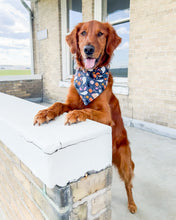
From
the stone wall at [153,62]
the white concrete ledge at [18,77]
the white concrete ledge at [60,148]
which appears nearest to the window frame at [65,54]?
the white concrete ledge at [18,77]

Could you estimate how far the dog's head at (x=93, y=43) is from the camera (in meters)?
1.53

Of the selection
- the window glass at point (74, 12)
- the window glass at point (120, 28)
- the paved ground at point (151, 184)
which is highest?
the window glass at point (74, 12)

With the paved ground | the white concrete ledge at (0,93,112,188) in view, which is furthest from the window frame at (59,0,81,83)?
the white concrete ledge at (0,93,112,188)

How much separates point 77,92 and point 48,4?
20.1 feet

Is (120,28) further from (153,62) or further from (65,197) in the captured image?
(65,197)

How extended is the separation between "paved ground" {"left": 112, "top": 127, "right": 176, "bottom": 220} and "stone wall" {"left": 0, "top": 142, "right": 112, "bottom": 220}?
0.93 meters

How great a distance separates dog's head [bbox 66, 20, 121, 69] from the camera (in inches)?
60.1

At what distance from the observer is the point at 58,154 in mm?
603

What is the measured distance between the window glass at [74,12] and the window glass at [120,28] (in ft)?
4.46

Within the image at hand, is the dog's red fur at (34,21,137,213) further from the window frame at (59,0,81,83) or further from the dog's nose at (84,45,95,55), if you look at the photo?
the window frame at (59,0,81,83)

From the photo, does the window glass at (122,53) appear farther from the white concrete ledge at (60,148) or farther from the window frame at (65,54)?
the white concrete ledge at (60,148)

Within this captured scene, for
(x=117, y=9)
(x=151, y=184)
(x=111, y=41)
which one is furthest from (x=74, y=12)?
(x=151, y=184)

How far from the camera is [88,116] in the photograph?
3.65ft

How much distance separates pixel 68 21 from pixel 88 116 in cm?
572
